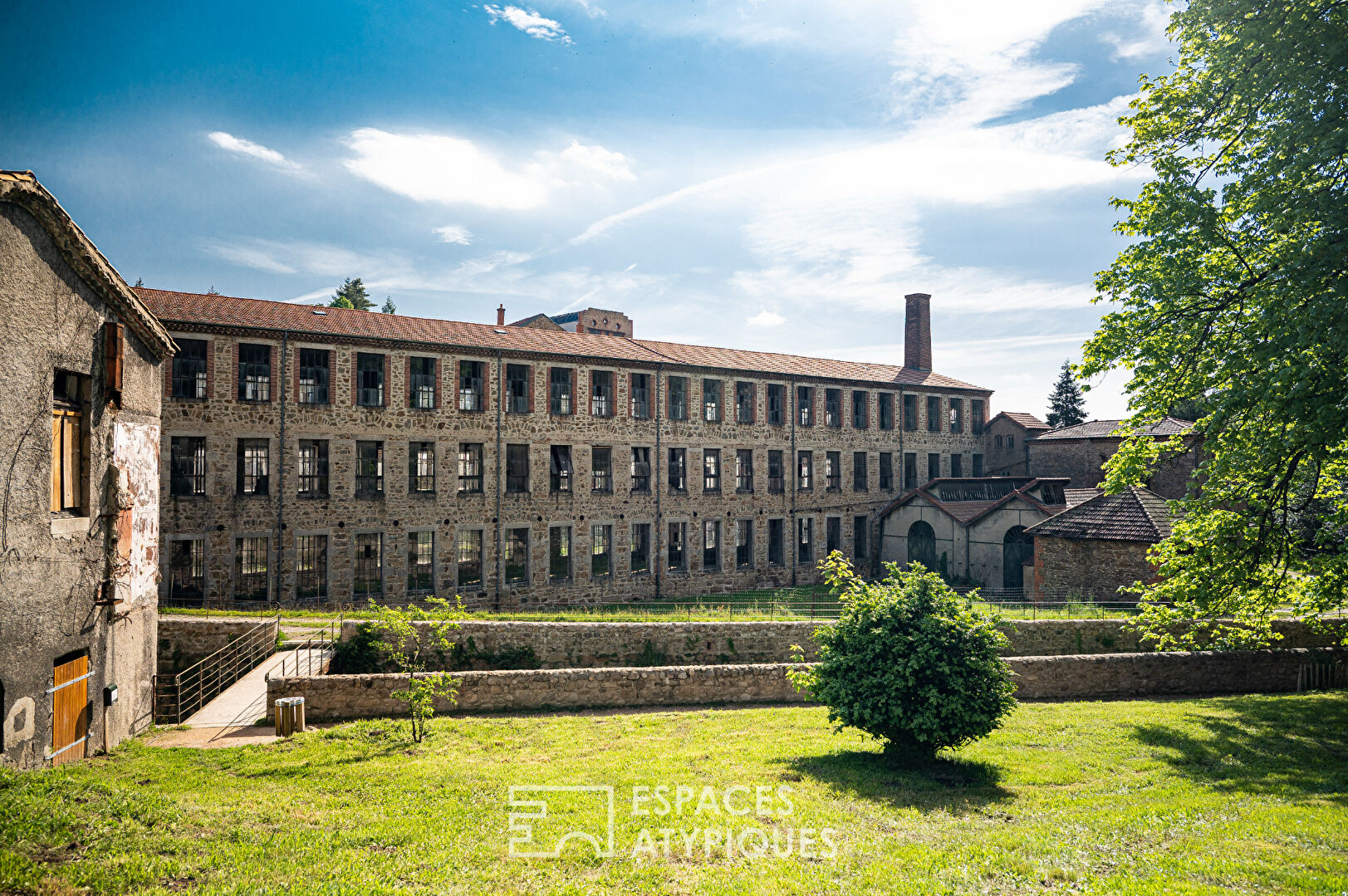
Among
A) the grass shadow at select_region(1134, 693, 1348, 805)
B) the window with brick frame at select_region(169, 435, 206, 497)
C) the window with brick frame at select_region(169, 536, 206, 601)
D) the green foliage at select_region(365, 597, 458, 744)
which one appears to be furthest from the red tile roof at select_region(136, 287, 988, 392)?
the grass shadow at select_region(1134, 693, 1348, 805)

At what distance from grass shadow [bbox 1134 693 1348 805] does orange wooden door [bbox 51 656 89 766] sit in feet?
54.4

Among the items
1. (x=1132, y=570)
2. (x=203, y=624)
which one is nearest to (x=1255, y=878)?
(x=1132, y=570)

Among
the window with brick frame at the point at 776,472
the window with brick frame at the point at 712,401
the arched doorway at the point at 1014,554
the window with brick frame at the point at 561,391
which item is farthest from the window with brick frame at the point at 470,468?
the arched doorway at the point at 1014,554

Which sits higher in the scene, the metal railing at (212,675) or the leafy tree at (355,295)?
the leafy tree at (355,295)

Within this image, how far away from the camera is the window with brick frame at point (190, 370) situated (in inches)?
870

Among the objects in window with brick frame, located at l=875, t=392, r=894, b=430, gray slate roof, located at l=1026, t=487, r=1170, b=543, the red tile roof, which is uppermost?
the red tile roof

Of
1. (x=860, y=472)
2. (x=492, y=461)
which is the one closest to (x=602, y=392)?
(x=492, y=461)

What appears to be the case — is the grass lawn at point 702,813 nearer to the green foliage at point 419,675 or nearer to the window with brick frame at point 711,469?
the green foliage at point 419,675

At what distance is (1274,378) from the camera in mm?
9469

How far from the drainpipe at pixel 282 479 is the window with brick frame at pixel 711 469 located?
16.2 m

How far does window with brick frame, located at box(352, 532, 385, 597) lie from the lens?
24.0m

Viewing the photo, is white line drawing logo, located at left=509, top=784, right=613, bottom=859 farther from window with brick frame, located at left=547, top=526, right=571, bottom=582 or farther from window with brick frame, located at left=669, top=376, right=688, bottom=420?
window with brick frame, located at left=669, top=376, right=688, bottom=420

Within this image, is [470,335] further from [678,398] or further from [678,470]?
[678,470]

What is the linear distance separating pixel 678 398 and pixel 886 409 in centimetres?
1265
